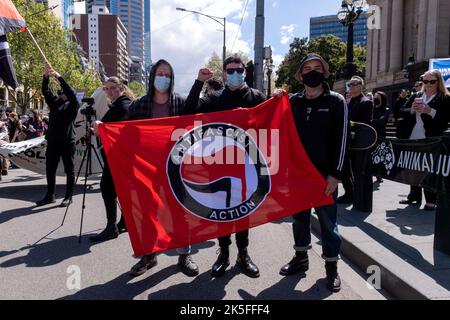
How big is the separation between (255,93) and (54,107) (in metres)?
4.30

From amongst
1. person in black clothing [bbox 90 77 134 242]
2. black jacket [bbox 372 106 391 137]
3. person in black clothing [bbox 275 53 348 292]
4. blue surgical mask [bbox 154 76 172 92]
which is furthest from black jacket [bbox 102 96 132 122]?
black jacket [bbox 372 106 391 137]

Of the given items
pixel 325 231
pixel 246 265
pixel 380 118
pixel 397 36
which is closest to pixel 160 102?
pixel 246 265

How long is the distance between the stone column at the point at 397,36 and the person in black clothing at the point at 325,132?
40921 millimetres

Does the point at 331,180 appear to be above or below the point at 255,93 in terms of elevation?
below

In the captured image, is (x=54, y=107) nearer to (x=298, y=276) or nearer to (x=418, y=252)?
(x=298, y=276)

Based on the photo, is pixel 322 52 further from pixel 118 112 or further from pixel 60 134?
pixel 118 112

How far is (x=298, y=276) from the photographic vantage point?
3.96m

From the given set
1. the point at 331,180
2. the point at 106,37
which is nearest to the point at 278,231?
the point at 331,180

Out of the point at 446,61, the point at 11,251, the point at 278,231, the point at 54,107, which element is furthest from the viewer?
the point at 446,61

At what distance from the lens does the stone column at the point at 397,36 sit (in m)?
40.3

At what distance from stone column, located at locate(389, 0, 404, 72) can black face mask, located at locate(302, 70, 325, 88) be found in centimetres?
4094

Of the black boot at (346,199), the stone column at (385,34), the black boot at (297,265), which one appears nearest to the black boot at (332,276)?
the black boot at (297,265)

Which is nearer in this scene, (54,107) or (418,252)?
(418,252)

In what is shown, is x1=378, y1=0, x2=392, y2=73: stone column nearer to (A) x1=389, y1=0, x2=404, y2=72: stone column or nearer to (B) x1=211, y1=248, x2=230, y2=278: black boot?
(A) x1=389, y1=0, x2=404, y2=72: stone column
